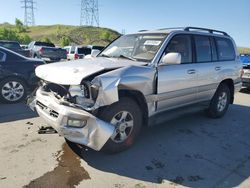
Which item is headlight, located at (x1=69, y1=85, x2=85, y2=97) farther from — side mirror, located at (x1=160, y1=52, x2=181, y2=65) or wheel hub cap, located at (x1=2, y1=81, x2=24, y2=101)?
wheel hub cap, located at (x1=2, y1=81, x2=24, y2=101)

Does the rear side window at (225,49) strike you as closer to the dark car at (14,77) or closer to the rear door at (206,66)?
the rear door at (206,66)

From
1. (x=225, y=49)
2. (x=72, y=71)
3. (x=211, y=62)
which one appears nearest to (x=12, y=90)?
(x=72, y=71)

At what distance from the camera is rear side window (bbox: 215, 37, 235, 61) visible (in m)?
6.47

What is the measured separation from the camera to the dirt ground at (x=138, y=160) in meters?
3.66

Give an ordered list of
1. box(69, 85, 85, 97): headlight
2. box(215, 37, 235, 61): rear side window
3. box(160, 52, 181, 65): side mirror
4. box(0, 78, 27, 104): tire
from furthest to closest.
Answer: box(0, 78, 27, 104): tire < box(215, 37, 235, 61): rear side window < box(160, 52, 181, 65): side mirror < box(69, 85, 85, 97): headlight

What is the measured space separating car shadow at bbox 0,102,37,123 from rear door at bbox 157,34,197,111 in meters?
3.19

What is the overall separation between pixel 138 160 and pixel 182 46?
2.43 meters

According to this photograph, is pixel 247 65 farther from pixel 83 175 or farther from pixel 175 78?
pixel 83 175

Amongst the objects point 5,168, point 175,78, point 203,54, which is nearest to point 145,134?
point 175,78

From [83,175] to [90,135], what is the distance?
21.2 inches

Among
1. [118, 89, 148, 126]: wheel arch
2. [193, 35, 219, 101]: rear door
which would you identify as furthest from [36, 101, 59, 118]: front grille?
[193, 35, 219, 101]: rear door

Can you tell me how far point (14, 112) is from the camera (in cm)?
668

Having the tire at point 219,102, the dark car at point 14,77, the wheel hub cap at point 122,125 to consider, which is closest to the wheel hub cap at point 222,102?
the tire at point 219,102

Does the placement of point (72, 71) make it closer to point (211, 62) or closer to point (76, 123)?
point (76, 123)
